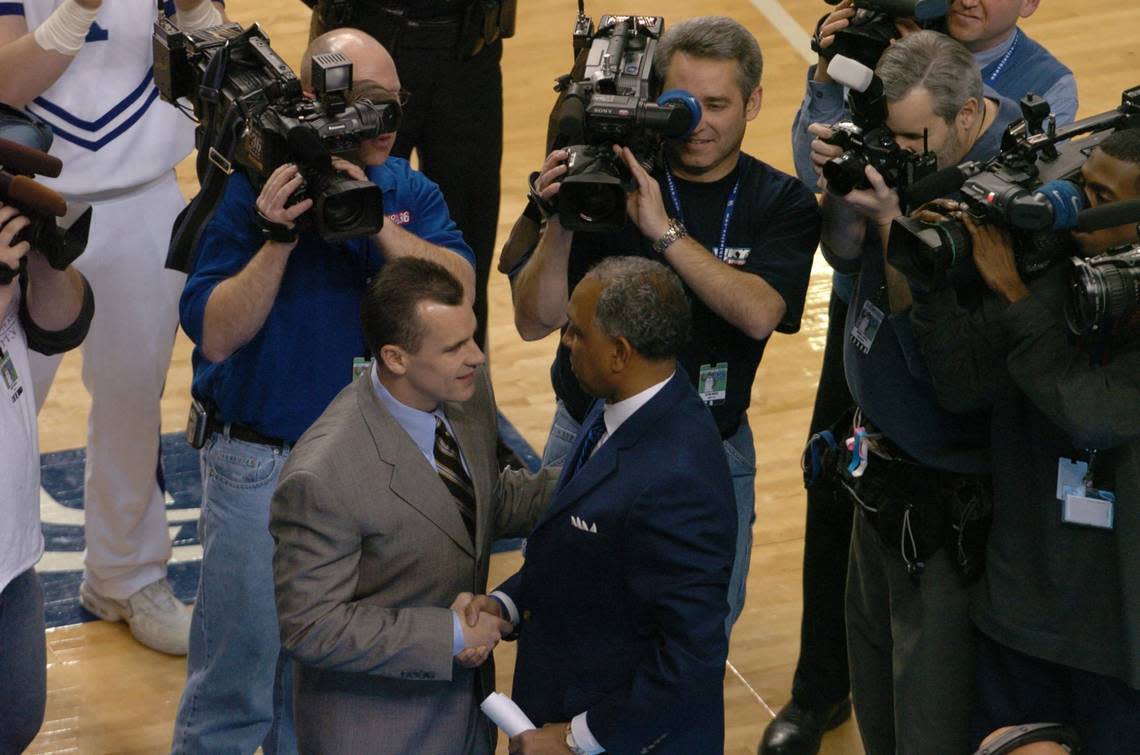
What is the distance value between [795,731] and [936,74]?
1733 millimetres

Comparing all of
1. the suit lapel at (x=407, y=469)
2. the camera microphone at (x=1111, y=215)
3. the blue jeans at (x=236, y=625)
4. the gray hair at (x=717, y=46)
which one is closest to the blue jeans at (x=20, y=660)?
the blue jeans at (x=236, y=625)

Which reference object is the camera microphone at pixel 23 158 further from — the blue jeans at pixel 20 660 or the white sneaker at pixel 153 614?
the white sneaker at pixel 153 614

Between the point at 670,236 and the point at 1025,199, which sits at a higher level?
the point at 1025,199

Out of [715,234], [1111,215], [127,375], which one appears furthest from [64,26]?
[1111,215]

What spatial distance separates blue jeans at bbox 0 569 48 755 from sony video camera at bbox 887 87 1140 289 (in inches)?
72.0

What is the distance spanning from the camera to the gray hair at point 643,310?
2.94 m

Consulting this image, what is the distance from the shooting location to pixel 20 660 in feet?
10.9

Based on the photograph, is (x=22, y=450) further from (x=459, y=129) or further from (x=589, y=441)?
(x=459, y=129)

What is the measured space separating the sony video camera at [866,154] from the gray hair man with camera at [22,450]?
5.14 ft

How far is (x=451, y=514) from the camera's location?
312 centimetres

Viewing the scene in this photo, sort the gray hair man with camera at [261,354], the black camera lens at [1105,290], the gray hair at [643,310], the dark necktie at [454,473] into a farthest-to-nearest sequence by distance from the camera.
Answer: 1. the gray hair man with camera at [261,354]
2. the dark necktie at [454,473]
3. the gray hair at [643,310]
4. the black camera lens at [1105,290]

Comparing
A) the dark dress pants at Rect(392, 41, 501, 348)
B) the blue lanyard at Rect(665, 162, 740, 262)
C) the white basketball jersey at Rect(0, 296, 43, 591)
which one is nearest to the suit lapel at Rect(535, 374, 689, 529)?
the blue lanyard at Rect(665, 162, 740, 262)

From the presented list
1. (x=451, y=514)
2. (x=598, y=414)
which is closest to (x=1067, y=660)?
(x=598, y=414)

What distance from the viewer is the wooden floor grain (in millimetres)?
4375
